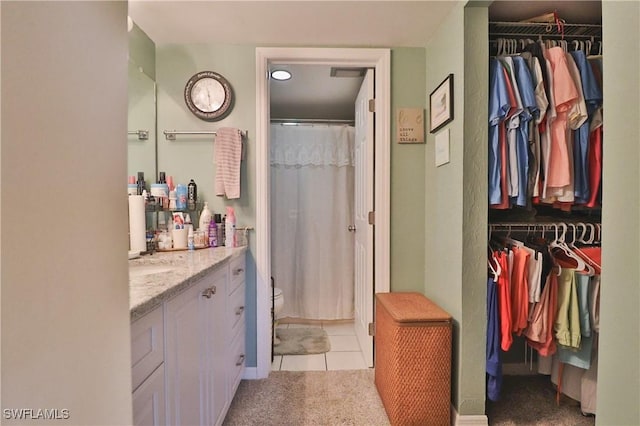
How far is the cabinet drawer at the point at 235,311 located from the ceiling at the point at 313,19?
4.64ft

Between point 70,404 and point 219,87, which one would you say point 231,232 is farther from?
point 70,404

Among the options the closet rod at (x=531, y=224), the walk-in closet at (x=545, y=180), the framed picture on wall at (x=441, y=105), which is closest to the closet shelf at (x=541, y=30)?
the walk-in closet at (x=545, y=180)

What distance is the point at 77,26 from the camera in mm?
384

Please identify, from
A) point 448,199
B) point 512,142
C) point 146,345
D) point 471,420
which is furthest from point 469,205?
point 146,345

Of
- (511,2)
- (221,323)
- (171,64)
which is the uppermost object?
(511,2)

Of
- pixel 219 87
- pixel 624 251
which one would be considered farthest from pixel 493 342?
pixel 219 87

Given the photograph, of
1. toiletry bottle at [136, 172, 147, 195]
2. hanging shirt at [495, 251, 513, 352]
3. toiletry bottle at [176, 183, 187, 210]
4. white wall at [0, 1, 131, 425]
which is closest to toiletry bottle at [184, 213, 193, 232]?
toiletry bottle at [176, 183, 187, 210]

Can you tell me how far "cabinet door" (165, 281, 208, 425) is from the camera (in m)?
0.92

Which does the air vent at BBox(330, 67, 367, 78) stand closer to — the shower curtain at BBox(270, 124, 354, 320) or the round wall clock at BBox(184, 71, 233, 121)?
the shower curtain at BBox(270, 124, 354, 320)

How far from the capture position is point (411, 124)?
195 centimetres

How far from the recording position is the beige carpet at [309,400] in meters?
1.56

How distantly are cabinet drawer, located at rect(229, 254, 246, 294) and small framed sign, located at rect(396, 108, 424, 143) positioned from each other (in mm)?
1327

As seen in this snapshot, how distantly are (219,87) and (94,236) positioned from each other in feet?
5.80

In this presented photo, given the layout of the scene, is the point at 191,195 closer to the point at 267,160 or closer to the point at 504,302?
the point at 267,160
